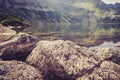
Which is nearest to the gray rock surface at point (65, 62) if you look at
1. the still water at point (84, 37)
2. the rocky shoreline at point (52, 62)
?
the rocky shoreline at point (52, 62)

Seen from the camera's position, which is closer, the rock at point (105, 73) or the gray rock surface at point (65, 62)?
the rock at point (105, 73)

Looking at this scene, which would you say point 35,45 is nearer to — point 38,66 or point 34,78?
point 38,66

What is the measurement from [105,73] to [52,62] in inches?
144

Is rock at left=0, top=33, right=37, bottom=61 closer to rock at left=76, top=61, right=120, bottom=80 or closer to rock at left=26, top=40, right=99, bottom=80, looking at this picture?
rock at left=26, top=40, right=99, bottom=80

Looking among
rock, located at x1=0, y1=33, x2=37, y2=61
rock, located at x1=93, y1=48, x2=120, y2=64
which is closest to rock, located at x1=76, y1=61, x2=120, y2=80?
rock, located at x1=93, y1=48, x2=120, y2=64

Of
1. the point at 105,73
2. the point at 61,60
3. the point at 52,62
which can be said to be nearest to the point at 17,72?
the point at 52,62

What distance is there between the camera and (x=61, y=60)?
15.8 metres

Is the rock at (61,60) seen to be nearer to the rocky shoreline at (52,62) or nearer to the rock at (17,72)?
the rocky shoreline at (52,62)

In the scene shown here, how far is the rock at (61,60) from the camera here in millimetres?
15258

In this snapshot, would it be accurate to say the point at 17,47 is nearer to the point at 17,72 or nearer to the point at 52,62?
the point at 52,62

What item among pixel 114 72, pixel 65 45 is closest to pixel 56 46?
pixel 65 45

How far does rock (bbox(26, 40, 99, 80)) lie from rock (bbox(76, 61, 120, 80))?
400 mm

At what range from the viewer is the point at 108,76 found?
48.9 ft

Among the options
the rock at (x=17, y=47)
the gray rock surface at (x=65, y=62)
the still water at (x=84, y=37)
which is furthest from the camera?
the still water at (x=84, y=37)
